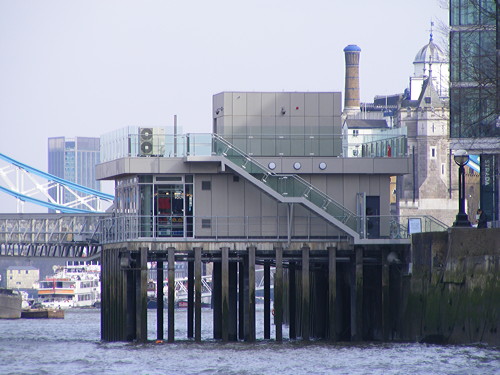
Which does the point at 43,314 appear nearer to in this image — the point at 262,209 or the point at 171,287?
the point at 262,209

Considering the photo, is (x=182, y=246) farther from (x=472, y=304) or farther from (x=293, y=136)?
(x=472, y=304)

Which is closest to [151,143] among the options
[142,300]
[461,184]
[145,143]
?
[145,143]

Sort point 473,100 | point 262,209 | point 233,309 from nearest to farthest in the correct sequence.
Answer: point 262,209 → point 233,309 → point 473,100

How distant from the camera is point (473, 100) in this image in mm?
68812

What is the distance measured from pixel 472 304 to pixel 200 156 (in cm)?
1439

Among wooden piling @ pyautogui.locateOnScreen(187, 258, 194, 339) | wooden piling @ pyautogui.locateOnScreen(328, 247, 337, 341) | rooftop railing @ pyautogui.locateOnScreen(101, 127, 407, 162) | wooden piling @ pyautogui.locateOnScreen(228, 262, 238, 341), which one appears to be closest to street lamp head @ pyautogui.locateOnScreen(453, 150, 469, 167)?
wooden piling @ pyautogui.locateOnScreen(328, 247, 337, 341)

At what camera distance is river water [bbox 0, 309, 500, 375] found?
1802 inches

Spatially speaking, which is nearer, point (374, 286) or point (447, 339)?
point (447, 339)

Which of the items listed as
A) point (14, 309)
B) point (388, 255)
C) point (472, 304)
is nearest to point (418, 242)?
point (388, 255)

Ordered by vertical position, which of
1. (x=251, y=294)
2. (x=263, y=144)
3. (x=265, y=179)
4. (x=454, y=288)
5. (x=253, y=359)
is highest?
(x=263, y=144)

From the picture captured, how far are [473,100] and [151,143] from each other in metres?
17.1

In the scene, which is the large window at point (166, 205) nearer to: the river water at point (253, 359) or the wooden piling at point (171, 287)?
the wooden piling at point (171, 287)

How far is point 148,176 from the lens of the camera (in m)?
60.2

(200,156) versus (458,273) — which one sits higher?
(200,156)
